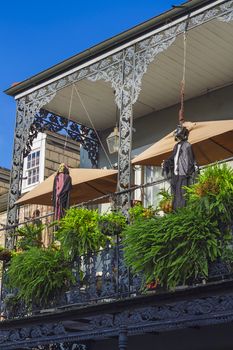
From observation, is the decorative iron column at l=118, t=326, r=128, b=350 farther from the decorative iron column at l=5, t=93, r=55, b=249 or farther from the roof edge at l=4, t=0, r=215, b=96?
the roof edge at l=4, t=0, r=215, b=96

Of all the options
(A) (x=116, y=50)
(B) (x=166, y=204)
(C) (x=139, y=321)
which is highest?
(A) (x=116, y=50)

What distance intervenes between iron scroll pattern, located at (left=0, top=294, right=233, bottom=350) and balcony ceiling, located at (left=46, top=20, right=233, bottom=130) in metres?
4.99

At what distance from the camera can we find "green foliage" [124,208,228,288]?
32.8 feet

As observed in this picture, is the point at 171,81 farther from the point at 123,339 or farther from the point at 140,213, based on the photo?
the point at 123,339

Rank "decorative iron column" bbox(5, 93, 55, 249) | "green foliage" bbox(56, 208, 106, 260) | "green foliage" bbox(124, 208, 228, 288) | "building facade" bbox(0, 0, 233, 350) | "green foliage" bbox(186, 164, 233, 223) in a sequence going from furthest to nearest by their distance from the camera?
1. "decorative iron column" bbox(5, 93, 55, 249)
2. "green foliage" bbox(56, 208, 106, 260)
3. "building facade" bbox(0, 0, 233, 350)
4. "green foliage" bbox(186, 164, 233, 223)
5. "green foliage" bbox(124, 208, 228, 288)

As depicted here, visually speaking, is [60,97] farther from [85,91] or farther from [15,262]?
[15,262]

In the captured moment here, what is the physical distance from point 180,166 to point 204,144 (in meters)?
1.72

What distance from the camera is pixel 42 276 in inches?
473

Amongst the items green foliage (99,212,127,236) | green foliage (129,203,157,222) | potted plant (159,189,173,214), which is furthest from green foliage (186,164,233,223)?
green foliage (99,212,127,236)

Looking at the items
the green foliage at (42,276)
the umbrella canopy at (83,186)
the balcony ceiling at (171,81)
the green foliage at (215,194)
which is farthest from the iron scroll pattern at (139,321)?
the balcony ceiling at (171,81)

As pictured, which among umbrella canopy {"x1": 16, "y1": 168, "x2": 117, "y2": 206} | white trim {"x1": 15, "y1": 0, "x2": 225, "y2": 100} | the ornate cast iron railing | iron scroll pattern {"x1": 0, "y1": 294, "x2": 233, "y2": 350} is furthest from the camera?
umbrella canopy {"x1": 16, "y1": 168, "x2": 117, "y2": 206}

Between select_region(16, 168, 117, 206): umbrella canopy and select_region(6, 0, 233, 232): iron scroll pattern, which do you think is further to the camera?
select_region(16, 168, 117, 206): umbrella canopy

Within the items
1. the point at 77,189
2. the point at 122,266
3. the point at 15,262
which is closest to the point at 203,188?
the point at 122,266

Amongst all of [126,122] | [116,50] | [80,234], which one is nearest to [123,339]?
[80,234]
